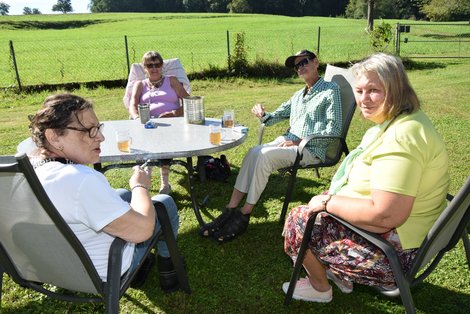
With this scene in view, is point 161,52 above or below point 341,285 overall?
above

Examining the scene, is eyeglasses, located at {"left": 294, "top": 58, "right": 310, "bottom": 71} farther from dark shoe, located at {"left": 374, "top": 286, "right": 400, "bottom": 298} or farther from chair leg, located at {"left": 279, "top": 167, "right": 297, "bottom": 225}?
dark shoe, located at {"left": 374, "top": 286, "right": 400, "bottom": 298}

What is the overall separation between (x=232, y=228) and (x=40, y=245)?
1.61 m

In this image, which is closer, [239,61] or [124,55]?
[239,61]

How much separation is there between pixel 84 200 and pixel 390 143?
1279 millimetres

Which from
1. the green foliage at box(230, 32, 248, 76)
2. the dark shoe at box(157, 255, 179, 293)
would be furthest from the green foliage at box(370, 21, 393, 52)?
the dark shoe at box(157, 255, 179, 293)

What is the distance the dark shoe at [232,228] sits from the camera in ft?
10.2

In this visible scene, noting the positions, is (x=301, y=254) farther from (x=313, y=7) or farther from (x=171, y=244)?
(x=313, y=7)

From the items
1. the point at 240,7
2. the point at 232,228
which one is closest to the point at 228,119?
the point at 232,228

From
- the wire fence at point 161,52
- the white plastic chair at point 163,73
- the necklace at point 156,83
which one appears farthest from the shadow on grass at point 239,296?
the wire fence at point 161,52

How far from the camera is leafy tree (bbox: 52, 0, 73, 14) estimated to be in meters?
104

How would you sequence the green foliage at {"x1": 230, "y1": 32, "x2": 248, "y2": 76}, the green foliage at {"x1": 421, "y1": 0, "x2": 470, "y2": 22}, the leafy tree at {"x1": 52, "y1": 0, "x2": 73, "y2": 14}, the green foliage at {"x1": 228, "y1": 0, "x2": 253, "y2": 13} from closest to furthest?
the green foliage at {"x1": 230, "y1": 32, "x2": 248, "y2": 76}
the green foliage at {"x1": 421, "y1": 0, "x2": 470, "y2": 22}
the green foliage at {"x1": 228, "y1": 0, "x2": 253, "y2": 13}
the leafy tree at {"x1": 52, "y1": 0, "x2": 73, "y2": 14}

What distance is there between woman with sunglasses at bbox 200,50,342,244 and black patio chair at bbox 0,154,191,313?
1147mm

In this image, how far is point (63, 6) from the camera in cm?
10444

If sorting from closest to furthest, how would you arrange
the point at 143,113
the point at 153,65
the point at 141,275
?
the point at 141,275
the point at 143,113
the point at 153,65
